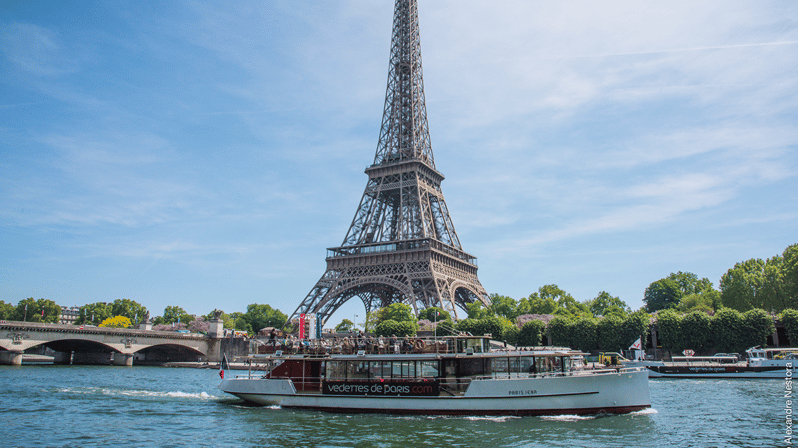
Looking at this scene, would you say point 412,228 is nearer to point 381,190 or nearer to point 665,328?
point 381,190

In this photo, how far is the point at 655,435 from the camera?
21359 mm

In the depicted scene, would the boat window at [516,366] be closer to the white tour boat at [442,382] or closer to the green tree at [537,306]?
the white tour boat at [442,382]

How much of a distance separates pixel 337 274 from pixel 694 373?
47058mm

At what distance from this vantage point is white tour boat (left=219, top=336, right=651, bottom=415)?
25.4 m

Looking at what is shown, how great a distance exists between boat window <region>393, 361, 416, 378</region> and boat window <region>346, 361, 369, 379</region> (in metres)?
1.62

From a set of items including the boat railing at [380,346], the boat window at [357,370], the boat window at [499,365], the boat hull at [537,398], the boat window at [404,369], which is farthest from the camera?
the boat window at [357,370]

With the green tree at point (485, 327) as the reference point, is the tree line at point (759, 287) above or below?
above

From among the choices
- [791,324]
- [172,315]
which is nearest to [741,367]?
[791,324]

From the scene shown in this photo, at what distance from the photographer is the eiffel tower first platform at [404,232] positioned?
75.6 meters

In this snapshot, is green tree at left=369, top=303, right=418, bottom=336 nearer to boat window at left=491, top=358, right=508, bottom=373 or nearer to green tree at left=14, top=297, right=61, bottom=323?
boat window at left=491, top=358, right=508, bottom=373

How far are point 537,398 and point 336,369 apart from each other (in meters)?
10.4

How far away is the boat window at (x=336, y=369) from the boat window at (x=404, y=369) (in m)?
2.97

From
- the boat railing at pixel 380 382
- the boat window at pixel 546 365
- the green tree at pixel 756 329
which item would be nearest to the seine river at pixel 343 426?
the boat railing at pixel 380 382

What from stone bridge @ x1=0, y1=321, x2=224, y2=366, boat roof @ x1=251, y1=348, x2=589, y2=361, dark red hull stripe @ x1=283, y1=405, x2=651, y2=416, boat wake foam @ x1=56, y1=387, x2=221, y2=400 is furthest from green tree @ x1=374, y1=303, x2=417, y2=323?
dark red hull stripe @ x1=283, y1=405, x2=651, y2=416
